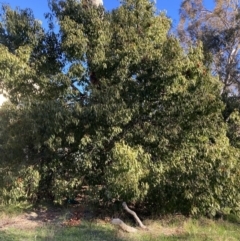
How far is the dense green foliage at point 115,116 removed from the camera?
887cm

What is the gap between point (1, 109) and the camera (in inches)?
408

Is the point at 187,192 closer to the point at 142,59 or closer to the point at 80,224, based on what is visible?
the point at 80,224

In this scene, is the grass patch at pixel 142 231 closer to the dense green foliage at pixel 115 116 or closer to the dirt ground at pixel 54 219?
the dirt ground at pixel 54 219

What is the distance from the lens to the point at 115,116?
29.1ft

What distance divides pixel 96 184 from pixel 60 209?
1.50 meters

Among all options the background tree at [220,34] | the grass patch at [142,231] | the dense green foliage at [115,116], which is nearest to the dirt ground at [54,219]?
the grass patch at [142,231]

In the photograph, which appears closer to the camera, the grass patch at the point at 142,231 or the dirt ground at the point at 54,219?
the grass patch at the point at 142,231

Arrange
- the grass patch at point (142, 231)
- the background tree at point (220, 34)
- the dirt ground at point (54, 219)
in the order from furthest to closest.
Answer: the background tree at point (220, 34) → the dirt ground at point (54, 219) → the grass patch at point (142, 231)

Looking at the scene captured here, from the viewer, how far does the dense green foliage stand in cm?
887

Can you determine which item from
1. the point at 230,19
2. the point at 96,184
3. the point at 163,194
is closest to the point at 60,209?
the point at 96,184

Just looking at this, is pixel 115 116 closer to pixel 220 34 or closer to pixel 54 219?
pixel 54 219

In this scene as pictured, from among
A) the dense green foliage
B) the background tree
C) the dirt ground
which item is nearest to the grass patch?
the dirt ground

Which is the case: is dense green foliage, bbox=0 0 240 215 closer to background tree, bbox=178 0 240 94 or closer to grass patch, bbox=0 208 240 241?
grass patch, bbox=0 208 240 241

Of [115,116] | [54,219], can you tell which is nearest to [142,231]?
[54,219]
